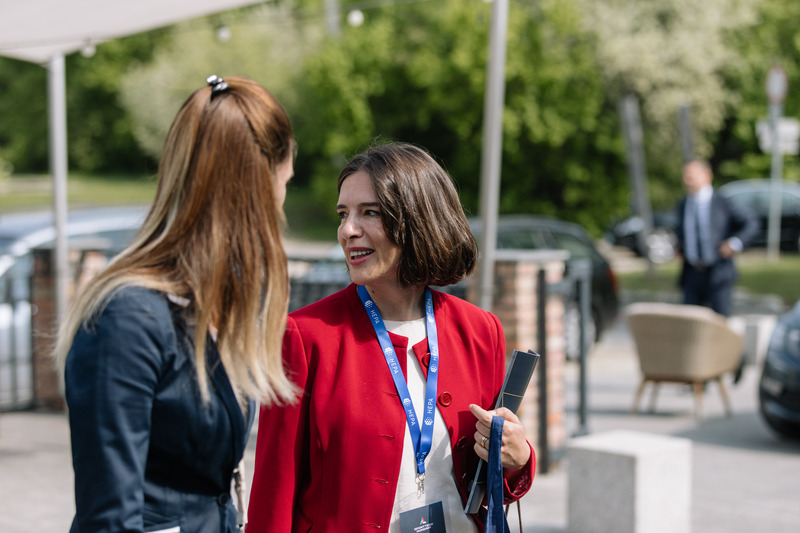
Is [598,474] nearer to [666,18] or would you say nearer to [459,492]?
[459,492]

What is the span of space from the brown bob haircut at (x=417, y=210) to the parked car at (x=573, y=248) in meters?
8.61

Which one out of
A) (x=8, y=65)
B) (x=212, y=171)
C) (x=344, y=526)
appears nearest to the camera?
(x=212, y=171)

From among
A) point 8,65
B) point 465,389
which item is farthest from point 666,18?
point 8,65

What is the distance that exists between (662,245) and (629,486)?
20967 millimetres

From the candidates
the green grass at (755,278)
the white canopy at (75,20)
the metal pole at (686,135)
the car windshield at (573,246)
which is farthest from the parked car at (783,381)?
the green grass at (755,278)

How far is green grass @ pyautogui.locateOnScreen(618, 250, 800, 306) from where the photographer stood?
17.1 m

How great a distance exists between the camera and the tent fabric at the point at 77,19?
541 cm

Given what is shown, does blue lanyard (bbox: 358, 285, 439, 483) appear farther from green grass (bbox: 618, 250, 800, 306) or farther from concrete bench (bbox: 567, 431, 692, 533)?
green grass (bbox: 618, 250, 800, 306)

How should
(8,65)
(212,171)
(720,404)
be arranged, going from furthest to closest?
(8,65) → (720,404) → (212,171)

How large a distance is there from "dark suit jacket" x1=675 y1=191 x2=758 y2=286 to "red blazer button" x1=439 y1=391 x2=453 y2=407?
7.39m

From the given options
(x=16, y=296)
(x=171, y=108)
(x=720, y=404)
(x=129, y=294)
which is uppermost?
(x=171, y=108)

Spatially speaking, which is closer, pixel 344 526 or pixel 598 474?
pixel 344 526

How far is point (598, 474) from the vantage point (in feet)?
15.9

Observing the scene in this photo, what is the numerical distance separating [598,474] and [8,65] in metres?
58.0
